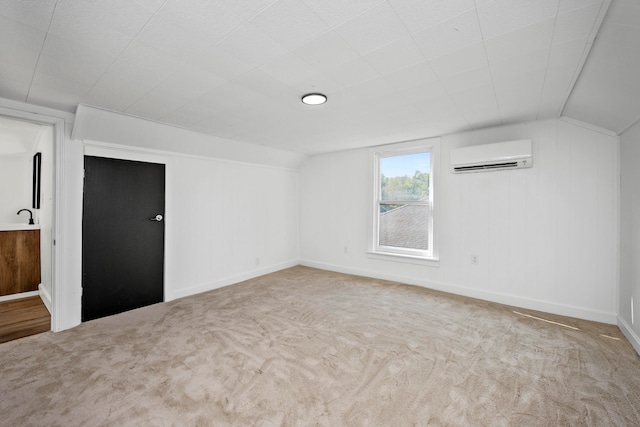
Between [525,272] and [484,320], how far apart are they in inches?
35.3

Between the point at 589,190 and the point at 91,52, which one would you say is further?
the point at 589,190

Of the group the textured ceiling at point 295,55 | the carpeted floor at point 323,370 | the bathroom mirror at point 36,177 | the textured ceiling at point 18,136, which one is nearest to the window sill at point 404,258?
the carpeted floor at point 323,370

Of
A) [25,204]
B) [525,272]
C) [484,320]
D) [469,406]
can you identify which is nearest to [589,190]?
[525,272]

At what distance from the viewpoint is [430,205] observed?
3.97 meters

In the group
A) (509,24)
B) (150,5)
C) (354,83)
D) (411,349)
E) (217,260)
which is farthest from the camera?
(217,260)

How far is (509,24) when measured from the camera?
4.71ft

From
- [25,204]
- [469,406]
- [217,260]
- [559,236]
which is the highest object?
[25,204]

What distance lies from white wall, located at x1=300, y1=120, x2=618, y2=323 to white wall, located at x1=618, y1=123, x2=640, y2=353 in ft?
0.47

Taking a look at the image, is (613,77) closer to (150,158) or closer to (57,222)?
(150,158)

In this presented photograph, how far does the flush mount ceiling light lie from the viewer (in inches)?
92.0

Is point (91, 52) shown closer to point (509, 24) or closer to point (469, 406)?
point (509, 24)

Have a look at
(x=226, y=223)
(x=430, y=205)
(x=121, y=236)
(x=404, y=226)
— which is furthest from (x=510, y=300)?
(x=121, y=236)

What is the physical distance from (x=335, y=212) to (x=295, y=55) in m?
3.47

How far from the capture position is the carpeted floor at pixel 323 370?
5.26 ft
